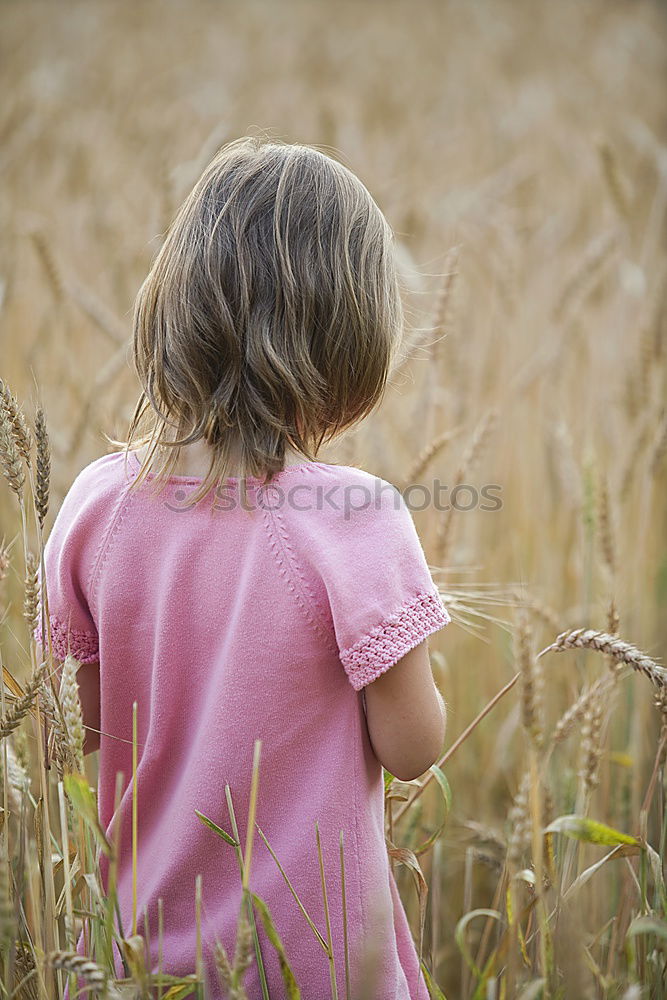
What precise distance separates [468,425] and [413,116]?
1.97 m

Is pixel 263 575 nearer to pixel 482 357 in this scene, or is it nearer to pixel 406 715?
pixel 406 715

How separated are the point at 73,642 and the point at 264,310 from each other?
354 millimetres

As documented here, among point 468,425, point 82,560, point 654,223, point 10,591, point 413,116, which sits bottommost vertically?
point 10,591

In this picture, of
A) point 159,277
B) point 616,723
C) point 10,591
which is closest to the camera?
point 159,277

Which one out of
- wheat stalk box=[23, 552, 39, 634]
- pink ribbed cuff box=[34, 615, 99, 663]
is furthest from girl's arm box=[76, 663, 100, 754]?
wheat stalk box=[23, 552, 39, 634]

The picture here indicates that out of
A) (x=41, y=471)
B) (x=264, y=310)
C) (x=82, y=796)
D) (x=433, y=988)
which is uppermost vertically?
(x=264, y=310)

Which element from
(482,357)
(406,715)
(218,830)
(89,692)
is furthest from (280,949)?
(482,357)

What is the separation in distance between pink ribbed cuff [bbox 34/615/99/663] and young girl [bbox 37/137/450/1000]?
0.03 m

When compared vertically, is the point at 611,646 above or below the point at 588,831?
above

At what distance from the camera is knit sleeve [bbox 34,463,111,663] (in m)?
0.80

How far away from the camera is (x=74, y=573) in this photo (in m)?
0.83

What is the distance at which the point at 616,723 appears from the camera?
166 cm

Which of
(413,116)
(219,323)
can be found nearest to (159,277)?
(219,323)

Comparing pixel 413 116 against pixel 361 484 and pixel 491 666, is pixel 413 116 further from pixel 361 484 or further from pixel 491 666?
pixel 361 484
